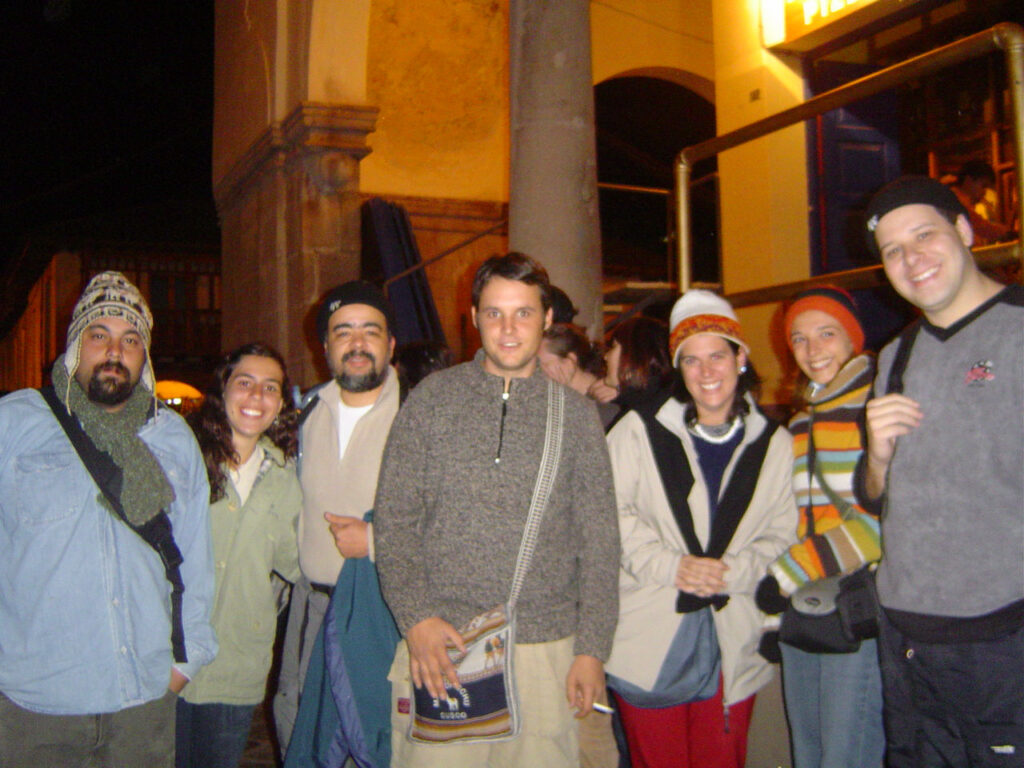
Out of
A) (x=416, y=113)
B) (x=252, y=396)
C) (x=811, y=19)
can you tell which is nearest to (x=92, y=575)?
(x=252, y=396)

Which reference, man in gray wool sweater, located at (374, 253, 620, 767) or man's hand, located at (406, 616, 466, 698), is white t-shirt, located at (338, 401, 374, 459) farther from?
man's hand, located at (406, 616, 466, 698)

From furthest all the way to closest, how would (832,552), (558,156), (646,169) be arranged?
(646,169) → (558,156) → (832,552)

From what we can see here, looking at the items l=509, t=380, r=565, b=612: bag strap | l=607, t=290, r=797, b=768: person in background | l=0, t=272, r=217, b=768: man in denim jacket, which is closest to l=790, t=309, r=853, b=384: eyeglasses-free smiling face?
l=607, t=290, r=797, b=768: person in background

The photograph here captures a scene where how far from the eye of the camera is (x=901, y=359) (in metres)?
2.60

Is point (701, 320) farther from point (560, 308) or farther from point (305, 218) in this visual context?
point (305, 218)

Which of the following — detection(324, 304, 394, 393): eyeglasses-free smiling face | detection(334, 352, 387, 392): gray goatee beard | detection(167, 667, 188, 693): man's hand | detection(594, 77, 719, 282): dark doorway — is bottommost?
detection(167, 667, 188, 693): man's hand

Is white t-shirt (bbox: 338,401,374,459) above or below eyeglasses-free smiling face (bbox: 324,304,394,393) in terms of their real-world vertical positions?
below

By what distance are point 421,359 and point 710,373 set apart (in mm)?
1598

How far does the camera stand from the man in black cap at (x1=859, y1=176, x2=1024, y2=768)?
231cm

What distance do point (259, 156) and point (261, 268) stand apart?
1071mm

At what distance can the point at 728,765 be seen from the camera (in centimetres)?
313

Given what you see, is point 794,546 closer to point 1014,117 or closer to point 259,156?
point 1014,117

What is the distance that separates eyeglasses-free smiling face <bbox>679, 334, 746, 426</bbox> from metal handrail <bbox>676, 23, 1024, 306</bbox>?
1.07m

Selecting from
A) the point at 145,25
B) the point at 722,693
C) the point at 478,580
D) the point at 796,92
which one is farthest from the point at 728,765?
the point at 145,25
